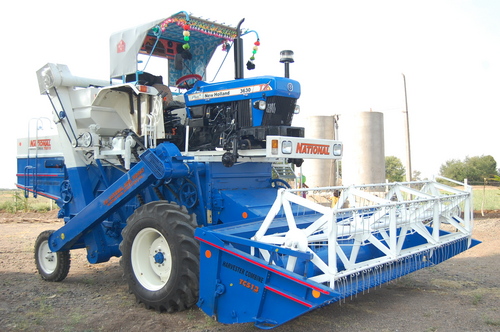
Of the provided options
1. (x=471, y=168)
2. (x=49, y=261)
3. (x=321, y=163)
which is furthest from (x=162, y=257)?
(x=471, y=168)

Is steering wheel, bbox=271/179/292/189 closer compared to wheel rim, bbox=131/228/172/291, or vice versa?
wheel rim, bbox=131/228/172/291

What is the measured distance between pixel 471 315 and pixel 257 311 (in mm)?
2614

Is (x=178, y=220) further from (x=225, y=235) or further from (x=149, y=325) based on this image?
(x=149, y=325)

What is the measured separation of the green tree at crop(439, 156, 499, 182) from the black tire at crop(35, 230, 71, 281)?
4445cm

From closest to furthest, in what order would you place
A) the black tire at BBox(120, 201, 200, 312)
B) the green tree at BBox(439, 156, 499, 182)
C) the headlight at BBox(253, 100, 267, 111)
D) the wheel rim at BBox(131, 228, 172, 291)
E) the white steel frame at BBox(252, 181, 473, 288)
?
the white steel frame at BBox(252, 181, 473, 288), the black tire at BBox(120, 201, 200, 312), the wheel rim at BBox(131, 228, 172, 291), the headlight at BBox(253, 100, 267, 111), the green tree at BBox(439, 156, 499, 182)

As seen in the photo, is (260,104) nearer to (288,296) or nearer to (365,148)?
(288,296)

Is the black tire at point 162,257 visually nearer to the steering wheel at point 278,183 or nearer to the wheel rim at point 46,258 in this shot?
the steering wheel at point 278,183

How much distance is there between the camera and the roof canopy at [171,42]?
21.7 feet

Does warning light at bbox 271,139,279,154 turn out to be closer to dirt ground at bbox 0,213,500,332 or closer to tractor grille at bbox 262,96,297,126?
tractor grille at bbox 262,96,297,126

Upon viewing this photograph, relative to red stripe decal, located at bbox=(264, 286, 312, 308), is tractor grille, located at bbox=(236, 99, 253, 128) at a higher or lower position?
higher

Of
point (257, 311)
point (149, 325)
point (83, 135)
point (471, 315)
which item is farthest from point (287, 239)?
point (83, 135)

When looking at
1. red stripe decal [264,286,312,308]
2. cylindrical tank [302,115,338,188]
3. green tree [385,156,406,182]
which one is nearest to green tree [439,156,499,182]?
green tree [385,156,406,182]

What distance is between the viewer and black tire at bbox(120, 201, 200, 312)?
5.09m

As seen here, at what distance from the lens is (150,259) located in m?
5.73
